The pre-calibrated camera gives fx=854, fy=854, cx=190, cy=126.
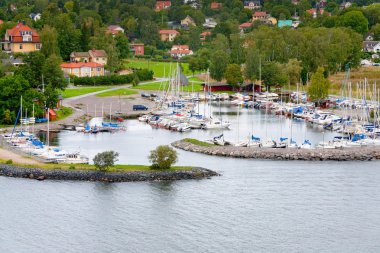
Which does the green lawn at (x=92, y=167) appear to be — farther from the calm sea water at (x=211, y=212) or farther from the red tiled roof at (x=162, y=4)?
the red tiled roof at (x=162, y=4)

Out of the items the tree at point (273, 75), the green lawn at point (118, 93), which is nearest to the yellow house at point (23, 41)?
the green lawn at point (118, 93)

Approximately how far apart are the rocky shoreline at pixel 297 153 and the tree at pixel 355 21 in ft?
174

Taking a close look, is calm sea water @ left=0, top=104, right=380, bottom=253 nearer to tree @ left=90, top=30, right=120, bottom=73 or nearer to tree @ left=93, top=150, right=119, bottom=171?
tree @ left=93, top=150, right=119, bottom=171

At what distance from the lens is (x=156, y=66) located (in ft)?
316

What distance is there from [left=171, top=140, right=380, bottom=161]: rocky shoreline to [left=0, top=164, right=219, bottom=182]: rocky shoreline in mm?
6030

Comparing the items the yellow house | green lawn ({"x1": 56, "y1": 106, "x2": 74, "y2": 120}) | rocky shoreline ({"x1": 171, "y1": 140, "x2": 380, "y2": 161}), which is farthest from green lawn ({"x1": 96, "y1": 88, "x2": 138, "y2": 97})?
rocky shoreline ({"x1": 171, "y1": 140, "x2": 380, "y2": 161})

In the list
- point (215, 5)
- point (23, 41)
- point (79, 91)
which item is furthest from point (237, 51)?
point (215, 5)

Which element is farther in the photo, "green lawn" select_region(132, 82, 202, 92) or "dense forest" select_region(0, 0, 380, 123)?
"green lawn" select_region(132, 82, 202, 92)

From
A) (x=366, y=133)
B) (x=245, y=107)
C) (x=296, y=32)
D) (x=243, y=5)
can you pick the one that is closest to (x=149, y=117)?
(x=245, y=107)

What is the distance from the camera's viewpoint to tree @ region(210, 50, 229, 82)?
82500mm

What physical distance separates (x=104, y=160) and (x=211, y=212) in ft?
25.0

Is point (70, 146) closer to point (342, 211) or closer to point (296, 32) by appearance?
point (342, 211)

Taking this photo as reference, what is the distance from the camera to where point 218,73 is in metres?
83.1

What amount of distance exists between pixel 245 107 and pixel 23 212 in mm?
37765
